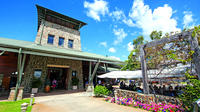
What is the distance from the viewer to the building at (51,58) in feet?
27.0

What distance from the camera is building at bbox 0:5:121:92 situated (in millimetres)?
8215

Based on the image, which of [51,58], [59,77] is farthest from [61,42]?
[59,77]

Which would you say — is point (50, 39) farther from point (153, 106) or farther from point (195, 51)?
point (195, 51)

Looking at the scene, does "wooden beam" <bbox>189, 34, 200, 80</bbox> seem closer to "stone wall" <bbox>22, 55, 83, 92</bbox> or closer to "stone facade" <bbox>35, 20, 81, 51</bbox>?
"stone wall" <bbox>22, 55, 83, 92</bbox>

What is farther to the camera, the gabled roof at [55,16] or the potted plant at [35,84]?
the gabled roof at [55,16]

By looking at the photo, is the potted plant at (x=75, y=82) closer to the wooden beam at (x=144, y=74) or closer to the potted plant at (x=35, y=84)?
A: the potted plant at (x=35, y=84)

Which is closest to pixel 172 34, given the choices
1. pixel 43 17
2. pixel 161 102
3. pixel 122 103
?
pixel 161 102

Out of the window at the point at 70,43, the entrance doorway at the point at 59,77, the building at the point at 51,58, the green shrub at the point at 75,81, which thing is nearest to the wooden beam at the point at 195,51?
the building at the point at 51,58

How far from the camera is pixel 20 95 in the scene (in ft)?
20.3

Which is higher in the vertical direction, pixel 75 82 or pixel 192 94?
pixel 192 94

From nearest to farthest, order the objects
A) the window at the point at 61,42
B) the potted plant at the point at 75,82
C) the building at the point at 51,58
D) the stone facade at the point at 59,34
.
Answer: the building at the point at 51,58, the potted plant at the point at 75,82, the stone facade at the point at 59,34, the window at the point at 61,42

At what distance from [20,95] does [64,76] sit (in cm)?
538

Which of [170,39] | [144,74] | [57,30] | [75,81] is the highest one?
[57,30]

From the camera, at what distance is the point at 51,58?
990 centimetres
